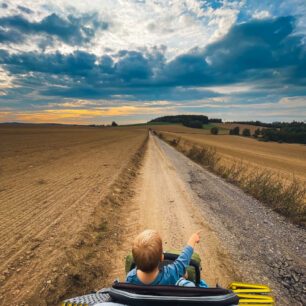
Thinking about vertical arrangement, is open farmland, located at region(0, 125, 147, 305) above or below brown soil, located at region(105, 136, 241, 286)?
above

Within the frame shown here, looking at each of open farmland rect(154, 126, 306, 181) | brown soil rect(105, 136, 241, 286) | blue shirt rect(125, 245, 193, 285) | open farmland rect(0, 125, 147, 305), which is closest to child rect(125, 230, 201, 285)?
blue shirt rect(125, 245, 193, 285)

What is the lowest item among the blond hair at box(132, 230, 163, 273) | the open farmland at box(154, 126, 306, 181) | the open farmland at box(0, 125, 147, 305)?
the open farmland at box(154, 126, 306, 181)

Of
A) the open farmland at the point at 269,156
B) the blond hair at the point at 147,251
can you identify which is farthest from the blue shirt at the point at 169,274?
the open farmland at the point at 269,156

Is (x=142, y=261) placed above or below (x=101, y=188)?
above

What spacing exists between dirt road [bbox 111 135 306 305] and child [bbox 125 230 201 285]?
2.29 m

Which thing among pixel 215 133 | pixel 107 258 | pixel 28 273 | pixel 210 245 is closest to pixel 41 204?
pixel 28 273

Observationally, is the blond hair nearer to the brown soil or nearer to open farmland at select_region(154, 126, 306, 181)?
Result: the brown soil

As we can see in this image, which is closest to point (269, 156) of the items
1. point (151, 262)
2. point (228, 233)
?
point (228, 233)

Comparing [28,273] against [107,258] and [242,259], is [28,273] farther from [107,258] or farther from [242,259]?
[242,259]

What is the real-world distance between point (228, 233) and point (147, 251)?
15.4 ft

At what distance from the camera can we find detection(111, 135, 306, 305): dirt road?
3830mm

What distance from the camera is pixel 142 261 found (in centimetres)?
171

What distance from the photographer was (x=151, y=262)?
1704 millimetres

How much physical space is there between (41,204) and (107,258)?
412 centimetres
